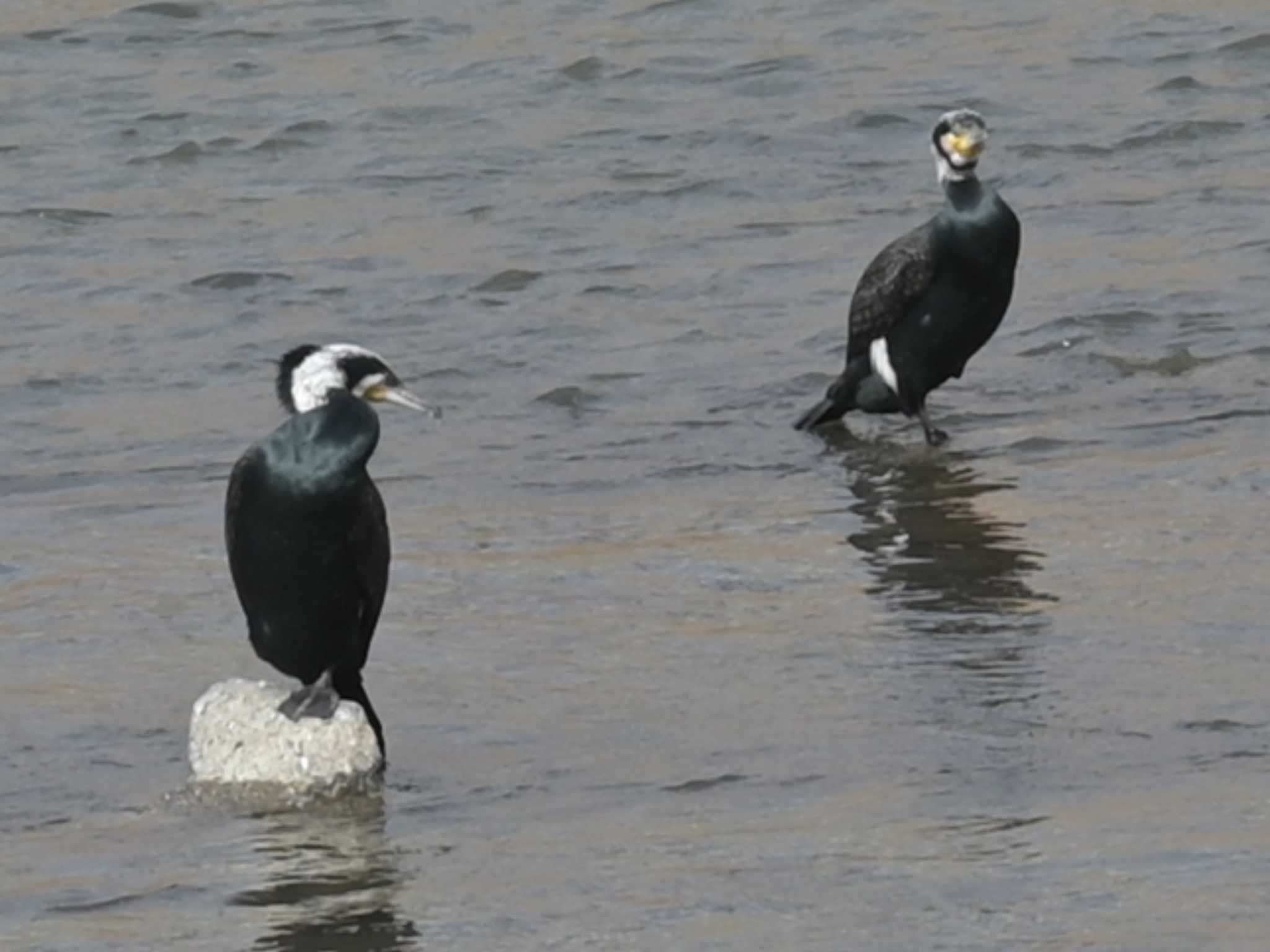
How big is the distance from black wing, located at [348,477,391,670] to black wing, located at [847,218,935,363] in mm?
3942

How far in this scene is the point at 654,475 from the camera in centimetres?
1020

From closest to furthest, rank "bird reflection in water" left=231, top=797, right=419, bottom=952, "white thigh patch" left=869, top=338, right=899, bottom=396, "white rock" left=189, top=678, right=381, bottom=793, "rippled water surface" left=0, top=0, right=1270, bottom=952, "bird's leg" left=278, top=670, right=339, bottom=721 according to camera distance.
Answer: "bird reflection in water" left=231, top=797, right=419, bottom=952
"rippled water surface" left=0, top=0, right=1270, bottom=952
"white rock" left=189, top=678, right=381, bottom=793
"bird's leg" left=278, top=670, right=339, bottom=721
"white thigh patch" left=869, top=338, right=899, bottom=396

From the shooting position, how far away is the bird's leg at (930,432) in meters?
10.5

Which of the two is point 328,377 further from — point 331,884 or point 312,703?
point 331,884

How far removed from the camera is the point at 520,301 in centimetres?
1296

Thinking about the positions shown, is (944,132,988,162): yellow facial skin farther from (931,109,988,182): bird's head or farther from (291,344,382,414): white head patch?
(291,344,382,414): white head patch

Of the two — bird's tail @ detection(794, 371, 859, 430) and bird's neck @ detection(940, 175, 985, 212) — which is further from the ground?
bird's neck @ detection(940, 175, 985, 212)

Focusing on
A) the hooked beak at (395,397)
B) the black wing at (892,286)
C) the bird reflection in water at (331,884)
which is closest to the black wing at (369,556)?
the hooked beak at (395,397)

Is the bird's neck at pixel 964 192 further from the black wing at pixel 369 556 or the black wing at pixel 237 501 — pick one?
the black wing at pixel 237 501

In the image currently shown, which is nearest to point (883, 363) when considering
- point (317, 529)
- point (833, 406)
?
point (833, 406)

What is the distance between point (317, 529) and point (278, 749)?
1.54 feet


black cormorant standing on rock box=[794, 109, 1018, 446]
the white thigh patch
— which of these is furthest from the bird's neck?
the white thigh patch

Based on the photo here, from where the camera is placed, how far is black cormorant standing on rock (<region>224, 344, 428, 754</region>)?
6.99 meters

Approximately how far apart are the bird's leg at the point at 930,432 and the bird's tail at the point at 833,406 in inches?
9.7
